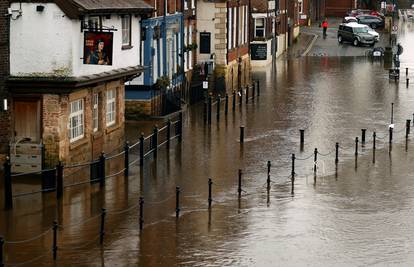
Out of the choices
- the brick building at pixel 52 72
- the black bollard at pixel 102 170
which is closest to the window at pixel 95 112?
the brick building at pixel 52 72

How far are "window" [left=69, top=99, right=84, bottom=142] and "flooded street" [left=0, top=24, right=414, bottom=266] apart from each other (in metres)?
2.06

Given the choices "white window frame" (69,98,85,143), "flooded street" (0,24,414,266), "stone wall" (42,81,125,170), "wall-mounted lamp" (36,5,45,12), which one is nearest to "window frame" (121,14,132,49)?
"stone wall" (42,81,125,170)

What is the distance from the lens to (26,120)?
29.5m

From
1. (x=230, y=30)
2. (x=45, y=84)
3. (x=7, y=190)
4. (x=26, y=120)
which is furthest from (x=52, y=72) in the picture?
(x=230, y=30)

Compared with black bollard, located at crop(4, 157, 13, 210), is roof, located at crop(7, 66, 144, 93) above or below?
above

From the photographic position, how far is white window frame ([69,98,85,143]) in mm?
30031

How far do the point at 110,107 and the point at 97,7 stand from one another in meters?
5.30

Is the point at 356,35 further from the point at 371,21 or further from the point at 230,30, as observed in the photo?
the point at 230,30

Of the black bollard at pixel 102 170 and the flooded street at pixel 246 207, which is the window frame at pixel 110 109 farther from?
the black bollard at pixel 102 170

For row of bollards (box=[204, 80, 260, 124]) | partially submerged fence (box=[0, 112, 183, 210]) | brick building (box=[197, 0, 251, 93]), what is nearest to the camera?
partially submerged fence (box=[0, 112, 183, 210])

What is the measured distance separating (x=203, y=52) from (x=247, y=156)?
26.9 metres

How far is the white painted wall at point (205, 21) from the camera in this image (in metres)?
59.3

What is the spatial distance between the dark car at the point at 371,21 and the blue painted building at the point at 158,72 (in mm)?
57270

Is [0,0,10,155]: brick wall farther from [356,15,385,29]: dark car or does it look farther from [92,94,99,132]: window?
[356,15,385,29]: dark car
